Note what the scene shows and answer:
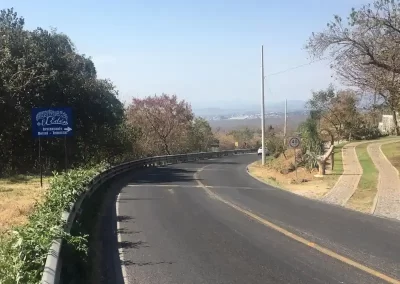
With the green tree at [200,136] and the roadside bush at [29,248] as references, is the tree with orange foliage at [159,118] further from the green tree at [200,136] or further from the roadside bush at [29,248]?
the roadside bush at [29,248]

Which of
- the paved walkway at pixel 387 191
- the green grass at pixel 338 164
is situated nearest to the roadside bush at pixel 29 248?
the paved walkway at pixel 387 191

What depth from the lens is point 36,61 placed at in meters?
27.6

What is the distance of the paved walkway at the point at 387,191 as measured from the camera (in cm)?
1380

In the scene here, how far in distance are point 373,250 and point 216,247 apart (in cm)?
288

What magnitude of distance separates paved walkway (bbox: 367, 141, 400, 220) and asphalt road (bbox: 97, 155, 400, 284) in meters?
1.13

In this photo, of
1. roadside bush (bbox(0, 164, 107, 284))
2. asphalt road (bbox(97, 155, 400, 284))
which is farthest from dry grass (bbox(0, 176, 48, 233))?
roadside bush (bbox(0, 164, 107, 284))

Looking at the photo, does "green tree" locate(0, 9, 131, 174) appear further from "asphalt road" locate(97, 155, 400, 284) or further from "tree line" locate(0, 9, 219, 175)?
"asphalt road" locate(97, 155, 400, 284)

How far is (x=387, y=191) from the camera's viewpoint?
58.1ft

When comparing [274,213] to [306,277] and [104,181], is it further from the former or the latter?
[104,181]

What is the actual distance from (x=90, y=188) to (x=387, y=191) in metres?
10.7

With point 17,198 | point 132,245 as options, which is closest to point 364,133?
point 17,198

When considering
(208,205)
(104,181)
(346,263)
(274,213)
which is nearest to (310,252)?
(346,263)

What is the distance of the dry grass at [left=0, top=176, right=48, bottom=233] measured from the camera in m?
11.8

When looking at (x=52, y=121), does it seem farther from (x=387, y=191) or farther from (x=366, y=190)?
(x=387, y=191)
